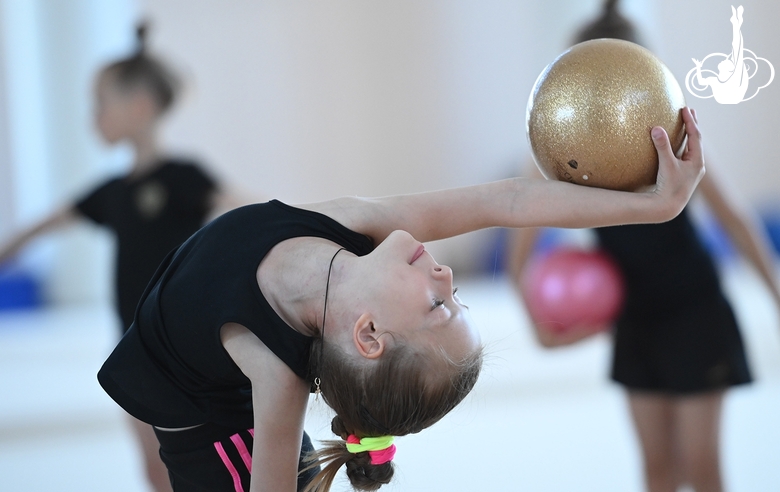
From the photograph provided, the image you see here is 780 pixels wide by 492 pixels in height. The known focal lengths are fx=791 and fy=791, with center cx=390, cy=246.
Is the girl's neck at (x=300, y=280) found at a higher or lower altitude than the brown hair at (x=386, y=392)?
higher

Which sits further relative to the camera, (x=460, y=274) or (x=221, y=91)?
(x=460, y=274)

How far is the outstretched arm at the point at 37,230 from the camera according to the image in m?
2.27

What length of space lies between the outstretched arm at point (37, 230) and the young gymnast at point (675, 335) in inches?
54.3

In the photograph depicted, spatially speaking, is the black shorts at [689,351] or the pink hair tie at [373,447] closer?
the pink hair tie at [373,447]

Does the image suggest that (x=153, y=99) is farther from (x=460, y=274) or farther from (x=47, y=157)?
(x=460, y=274)

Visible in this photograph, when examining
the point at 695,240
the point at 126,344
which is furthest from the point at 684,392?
the point at 126,344

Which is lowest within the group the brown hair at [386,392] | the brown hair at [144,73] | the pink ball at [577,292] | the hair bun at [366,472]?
the pink ball at [577,292]

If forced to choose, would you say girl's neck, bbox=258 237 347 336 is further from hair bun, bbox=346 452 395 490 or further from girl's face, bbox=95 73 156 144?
girl's face, bbox=95 73 156 144

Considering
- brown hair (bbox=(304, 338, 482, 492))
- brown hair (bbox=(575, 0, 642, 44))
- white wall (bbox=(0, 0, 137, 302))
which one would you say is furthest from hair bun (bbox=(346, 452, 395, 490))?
white wall (bbox=(0, 0, 137, 302))

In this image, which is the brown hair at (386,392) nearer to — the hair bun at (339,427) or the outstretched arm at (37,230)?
the hair bun at (339,427)

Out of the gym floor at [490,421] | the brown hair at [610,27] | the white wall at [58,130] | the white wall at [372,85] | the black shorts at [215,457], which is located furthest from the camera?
the white wall at [372,85]

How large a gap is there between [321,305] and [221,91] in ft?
13.3

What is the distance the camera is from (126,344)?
1.33 m

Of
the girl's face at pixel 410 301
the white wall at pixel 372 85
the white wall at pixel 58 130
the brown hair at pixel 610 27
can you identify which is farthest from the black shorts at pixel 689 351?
the white wall at pixel 58 130
